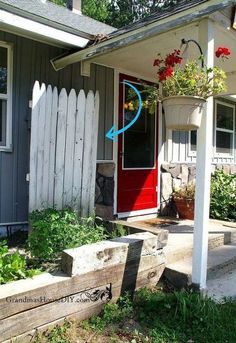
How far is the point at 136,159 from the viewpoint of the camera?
18.0 feet

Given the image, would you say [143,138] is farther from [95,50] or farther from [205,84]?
[205,84]

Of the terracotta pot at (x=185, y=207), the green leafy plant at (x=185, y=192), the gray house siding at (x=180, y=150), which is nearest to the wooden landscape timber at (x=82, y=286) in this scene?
the terracotta pot at (x=185, y=207)

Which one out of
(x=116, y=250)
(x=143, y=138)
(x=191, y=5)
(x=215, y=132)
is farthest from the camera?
(x=215, y=132)

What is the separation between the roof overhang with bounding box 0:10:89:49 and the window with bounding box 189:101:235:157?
4.31m

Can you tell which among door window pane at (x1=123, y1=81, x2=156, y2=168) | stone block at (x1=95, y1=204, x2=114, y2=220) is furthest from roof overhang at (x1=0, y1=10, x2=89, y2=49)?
stone block at (x1=95, y1=204, x2=114, y2=220)

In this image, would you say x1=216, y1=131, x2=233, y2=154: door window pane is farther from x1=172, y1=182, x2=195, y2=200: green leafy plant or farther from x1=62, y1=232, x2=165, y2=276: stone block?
x1=62, y1=232, x2=165, y2=276: stone block

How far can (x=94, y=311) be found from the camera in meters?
2.80

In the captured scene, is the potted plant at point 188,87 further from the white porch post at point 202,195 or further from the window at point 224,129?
the window at point 224,129

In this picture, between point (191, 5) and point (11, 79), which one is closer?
point (191, 5)

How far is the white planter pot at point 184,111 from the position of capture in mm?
3015

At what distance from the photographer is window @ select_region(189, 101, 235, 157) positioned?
773cm

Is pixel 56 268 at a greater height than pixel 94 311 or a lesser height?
greater

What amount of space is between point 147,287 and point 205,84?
1.85 metres

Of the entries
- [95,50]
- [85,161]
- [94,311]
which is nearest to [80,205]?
[85,161]
